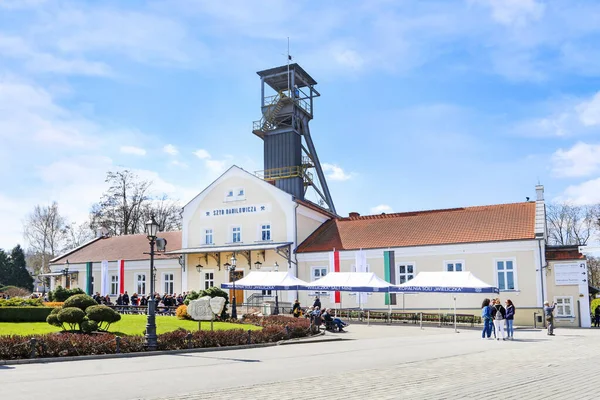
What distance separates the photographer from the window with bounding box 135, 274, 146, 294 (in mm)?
43219

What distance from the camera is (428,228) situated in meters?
35.2

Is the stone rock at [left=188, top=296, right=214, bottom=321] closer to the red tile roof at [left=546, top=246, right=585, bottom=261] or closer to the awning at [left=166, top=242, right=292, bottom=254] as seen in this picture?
the awning at [left=166, top=242, right=292, bottom=254]

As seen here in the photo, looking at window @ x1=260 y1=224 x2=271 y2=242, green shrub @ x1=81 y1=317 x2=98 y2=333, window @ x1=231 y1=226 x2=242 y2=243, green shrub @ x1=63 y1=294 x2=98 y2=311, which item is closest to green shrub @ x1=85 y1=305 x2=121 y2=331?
green shrub @ x1=81 y1=317 x2=98 y2=333

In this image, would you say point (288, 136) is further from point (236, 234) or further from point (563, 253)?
point (563, 253)

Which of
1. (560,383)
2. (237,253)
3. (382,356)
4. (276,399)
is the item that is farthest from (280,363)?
(237,253)

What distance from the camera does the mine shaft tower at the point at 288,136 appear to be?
46.0 metres

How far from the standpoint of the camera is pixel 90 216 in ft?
198

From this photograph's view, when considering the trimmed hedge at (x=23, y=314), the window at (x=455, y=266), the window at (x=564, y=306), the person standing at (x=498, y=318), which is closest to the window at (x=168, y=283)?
the trimmed hedge at (x=23, y=314)

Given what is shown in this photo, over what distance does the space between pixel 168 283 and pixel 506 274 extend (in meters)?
23.6

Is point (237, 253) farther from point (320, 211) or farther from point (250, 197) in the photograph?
point (320, 211)

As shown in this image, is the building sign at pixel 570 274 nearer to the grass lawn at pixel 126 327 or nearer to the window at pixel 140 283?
the grass lawn at pixel 126 327

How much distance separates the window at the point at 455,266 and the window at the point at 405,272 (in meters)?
1.98

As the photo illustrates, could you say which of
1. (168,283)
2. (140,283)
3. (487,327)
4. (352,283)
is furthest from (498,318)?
(140,283)

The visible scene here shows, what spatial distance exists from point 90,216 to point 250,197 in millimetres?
27984
